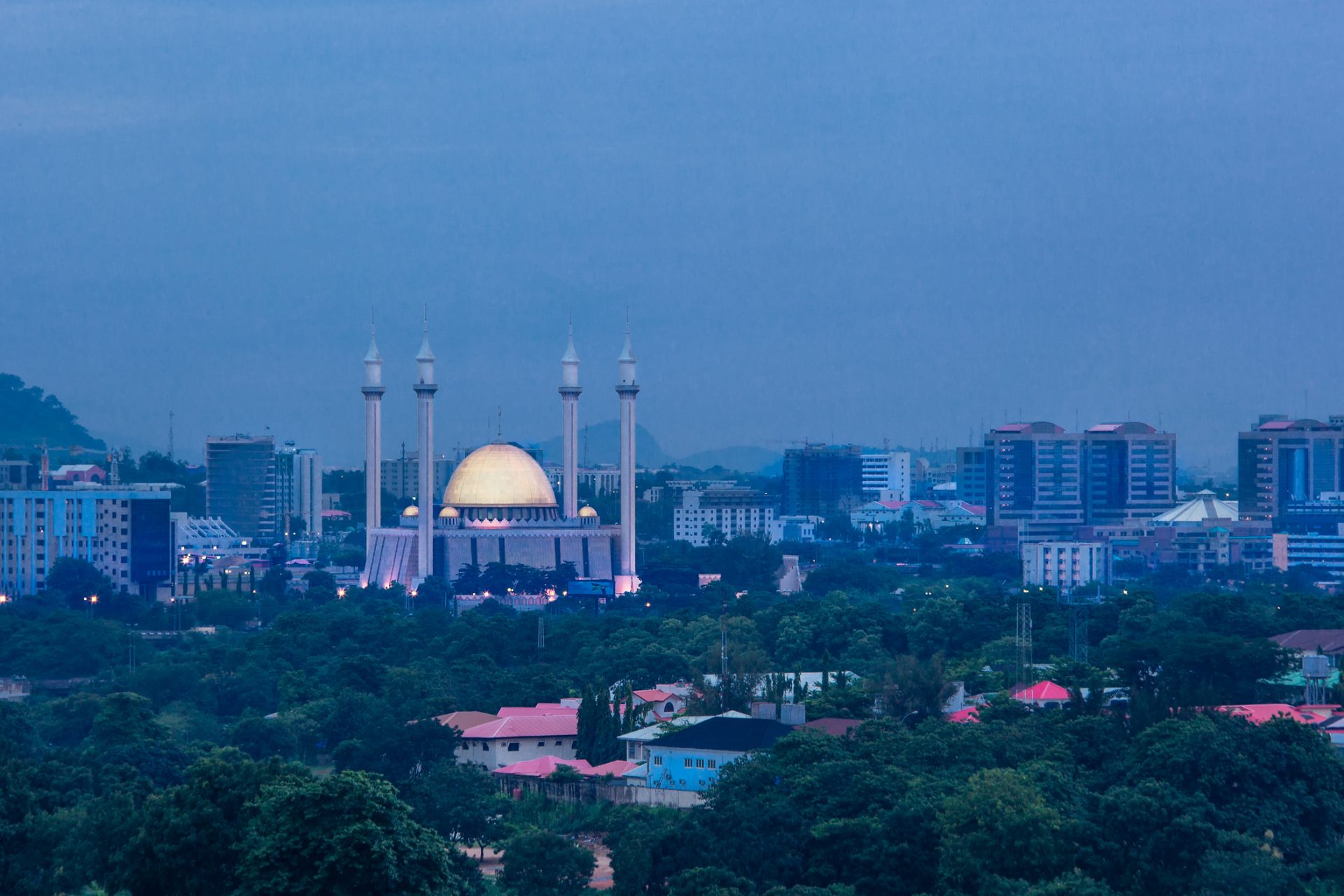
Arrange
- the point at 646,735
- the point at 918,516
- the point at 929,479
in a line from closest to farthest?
the point at 646,735 < the point at 918,516 < the point at 929,479

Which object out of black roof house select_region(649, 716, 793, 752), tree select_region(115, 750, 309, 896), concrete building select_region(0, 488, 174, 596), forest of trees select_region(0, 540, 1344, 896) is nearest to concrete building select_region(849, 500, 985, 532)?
concrete building select_region(0, 488, 174, 596)

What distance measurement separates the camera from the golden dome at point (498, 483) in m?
67.8

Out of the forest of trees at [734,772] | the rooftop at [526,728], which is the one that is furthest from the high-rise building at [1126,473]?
the rooftop at [526,728]

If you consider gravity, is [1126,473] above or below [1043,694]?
above

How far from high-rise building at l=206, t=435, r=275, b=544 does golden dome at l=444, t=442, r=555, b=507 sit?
41.4 metres

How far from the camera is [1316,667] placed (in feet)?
116

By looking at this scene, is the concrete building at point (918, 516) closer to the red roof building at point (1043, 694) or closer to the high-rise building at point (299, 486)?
the high-rise building at point (299, 486)

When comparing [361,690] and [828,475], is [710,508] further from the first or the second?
[361,690]

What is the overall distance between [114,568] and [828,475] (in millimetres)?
61839

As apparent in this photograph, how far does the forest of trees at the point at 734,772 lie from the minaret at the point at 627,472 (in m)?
18.0

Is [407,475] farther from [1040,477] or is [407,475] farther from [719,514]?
[1040,477]

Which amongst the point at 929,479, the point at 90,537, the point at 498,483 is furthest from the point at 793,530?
the point at 929,479

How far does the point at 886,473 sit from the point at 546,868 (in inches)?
4422

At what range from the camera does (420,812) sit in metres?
26.6
